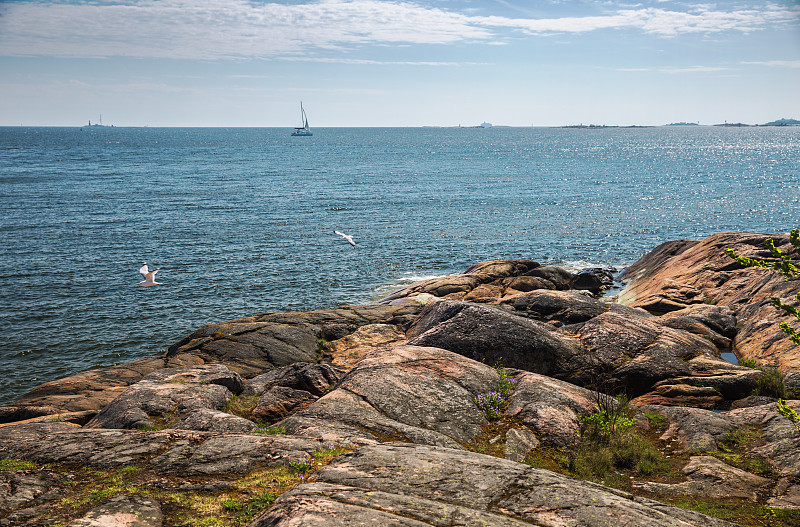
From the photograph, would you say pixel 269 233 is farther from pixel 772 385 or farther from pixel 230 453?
pixel 230 453

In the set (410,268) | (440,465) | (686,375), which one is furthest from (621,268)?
(440,465)

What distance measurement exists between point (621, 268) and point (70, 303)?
42.9 m

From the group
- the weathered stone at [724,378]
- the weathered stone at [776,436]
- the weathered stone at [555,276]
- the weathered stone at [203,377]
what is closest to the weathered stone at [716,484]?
the weathered stone at [776,436]

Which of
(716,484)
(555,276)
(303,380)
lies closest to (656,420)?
(716,484)

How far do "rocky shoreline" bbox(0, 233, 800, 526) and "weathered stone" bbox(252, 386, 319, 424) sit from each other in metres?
0.06

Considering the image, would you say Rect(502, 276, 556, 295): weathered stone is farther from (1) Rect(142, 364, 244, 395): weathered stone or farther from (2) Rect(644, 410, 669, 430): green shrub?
(1) Rect(142, 364, 244, 395): weathered stone

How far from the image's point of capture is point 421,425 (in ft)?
37.6

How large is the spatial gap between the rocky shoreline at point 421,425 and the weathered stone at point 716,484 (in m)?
0.04

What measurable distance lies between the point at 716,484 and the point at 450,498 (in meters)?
6.42

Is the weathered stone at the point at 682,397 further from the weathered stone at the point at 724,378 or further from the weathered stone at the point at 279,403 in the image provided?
the weathered stone at the point at 279,403

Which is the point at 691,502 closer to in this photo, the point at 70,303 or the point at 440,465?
the point at 440,465

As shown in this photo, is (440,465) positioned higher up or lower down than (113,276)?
higher up

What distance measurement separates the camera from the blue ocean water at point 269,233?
33.6 m

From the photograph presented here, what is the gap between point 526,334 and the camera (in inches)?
668
